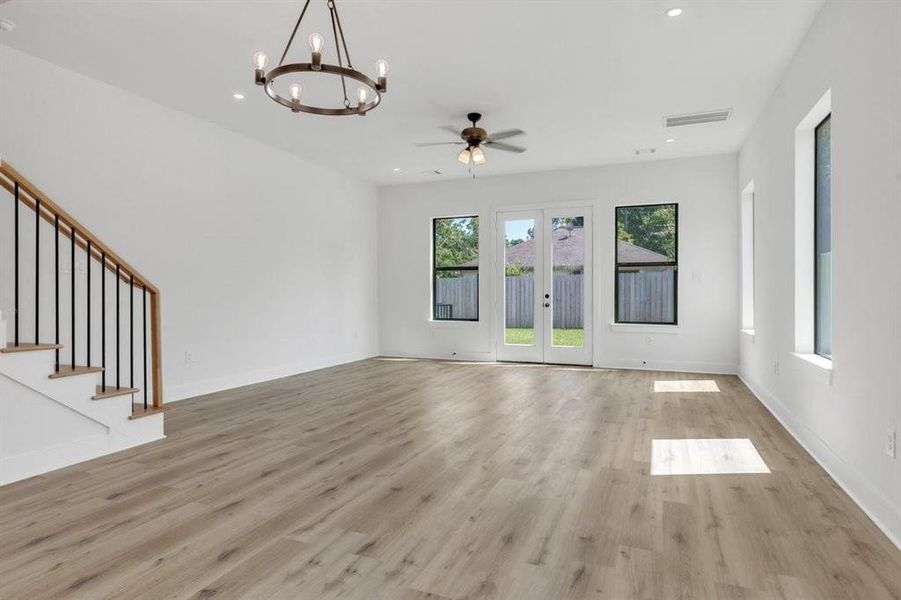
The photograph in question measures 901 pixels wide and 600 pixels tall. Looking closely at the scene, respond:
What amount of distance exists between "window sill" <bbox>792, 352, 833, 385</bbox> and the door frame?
3.83 meters

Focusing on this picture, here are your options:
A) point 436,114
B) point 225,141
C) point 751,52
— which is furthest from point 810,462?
point 225,141

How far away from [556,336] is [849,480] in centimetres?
517

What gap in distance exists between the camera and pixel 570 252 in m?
7.89

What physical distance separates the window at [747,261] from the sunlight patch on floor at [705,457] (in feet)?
11.0

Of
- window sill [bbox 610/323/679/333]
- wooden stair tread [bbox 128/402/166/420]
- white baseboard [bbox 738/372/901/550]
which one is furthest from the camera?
window sill [bbox 610/323/679/333]

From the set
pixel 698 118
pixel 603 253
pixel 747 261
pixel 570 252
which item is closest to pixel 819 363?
pixel 698 118

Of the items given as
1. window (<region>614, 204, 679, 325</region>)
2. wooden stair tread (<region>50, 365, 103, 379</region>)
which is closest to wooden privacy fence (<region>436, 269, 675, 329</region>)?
window (<region>614, 204, 679, 325</region>)

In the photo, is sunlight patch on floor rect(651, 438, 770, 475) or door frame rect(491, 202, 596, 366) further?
door frame rect(491, 202, 596, 366)

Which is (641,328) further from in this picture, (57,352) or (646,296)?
(57,352)

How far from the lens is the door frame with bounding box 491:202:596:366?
7.74 m

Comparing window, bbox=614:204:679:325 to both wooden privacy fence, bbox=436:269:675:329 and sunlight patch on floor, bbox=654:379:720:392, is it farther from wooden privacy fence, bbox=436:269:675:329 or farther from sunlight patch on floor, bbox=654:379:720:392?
sunlight patch on floor, bbox=654:379:720:392

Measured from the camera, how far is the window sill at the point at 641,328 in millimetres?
7325

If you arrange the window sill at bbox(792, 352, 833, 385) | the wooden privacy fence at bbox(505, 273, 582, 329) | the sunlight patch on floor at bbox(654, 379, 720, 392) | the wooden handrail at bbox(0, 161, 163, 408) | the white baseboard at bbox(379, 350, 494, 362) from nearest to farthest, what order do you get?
the window sill at bbox(792, 352, 833, 385)
the wooden handrail at bbox(0, 161, 163, 408)
the sunlight patch on floor at bbox(654, 379, 720, 392)
the wooden privacy fence at bbox(505, 273, 582, 329)
the white baseboard at bbox(379, 350, 494, 362)

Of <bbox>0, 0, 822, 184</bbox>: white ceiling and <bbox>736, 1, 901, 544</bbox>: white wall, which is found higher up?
<bbox>0, 0, 822, 184</bbox>: white ceiling
